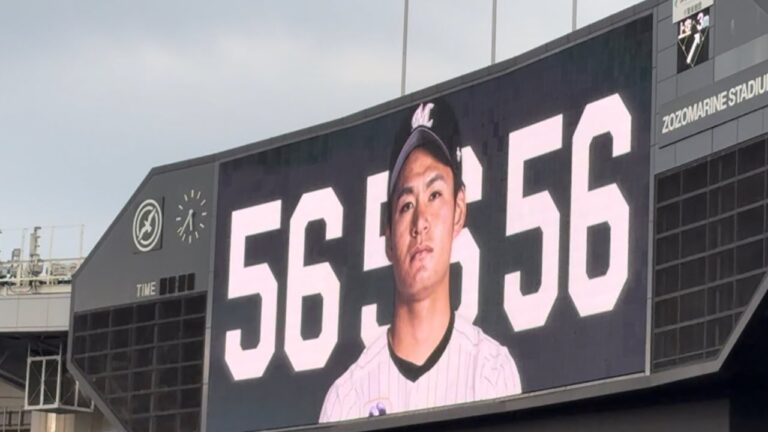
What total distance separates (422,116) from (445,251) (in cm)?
232

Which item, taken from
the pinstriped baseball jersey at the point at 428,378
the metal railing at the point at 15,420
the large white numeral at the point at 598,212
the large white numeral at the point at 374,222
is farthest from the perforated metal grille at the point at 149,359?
the metal railing at the point at 15,420

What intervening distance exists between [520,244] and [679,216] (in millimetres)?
3324

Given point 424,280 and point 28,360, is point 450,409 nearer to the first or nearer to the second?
point 424,280

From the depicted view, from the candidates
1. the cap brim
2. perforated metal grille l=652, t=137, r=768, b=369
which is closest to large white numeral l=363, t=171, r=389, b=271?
the cap brim

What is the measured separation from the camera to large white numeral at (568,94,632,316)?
2328 centimetres

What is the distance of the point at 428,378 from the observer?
26797 mm

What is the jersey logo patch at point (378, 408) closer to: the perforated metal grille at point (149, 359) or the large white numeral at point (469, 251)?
the large white numeral at point (469, 251)

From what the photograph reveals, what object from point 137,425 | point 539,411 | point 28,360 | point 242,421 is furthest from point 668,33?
point 28,360

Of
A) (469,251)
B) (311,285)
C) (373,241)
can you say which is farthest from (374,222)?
(469,251)

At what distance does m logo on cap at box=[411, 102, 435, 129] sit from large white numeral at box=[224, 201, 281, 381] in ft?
11.3

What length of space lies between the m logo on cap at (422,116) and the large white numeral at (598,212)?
368 cm

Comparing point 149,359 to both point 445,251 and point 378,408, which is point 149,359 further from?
point 445,251

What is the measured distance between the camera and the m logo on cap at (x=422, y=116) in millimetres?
27547

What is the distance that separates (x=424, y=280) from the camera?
2695 centimetres
